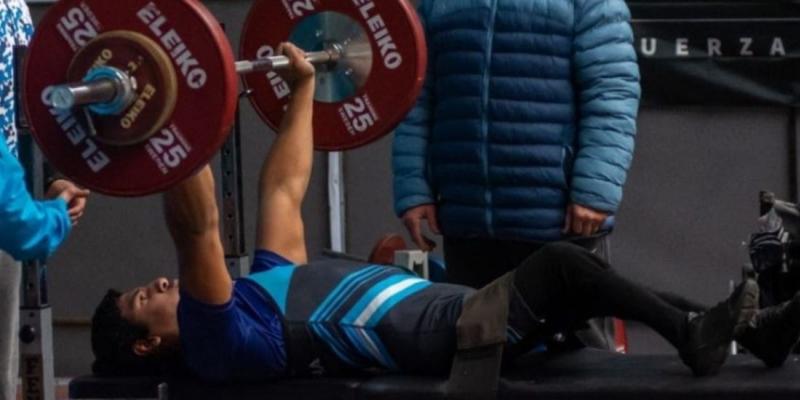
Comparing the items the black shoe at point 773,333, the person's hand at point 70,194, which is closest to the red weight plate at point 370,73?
the person's hand at point 70,194

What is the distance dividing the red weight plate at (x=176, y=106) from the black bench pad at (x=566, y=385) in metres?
0.59

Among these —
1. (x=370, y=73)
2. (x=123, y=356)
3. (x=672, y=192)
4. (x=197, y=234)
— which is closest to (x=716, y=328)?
(x=197, y=234)

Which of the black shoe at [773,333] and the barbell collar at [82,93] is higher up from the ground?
the barbell collar at [82,93]

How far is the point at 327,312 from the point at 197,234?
1.36 ft

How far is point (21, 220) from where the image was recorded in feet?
10.9

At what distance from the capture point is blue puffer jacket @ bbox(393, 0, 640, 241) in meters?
4.24

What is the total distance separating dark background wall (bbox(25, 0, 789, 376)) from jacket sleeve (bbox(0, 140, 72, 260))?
258cm

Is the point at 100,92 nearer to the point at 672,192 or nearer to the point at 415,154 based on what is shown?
the point at 415,154

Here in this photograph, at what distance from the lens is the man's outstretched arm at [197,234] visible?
3486 millimetres

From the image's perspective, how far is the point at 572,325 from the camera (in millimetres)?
3812

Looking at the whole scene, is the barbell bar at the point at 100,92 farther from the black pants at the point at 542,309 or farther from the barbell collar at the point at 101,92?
the black pants at the point at 542,309

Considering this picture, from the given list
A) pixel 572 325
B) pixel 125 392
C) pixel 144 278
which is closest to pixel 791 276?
pixel 572 325

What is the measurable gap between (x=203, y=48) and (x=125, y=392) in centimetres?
84

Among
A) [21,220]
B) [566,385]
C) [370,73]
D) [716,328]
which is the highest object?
[370,73]
